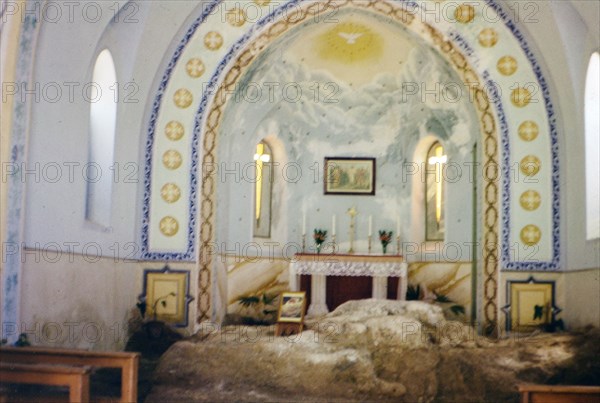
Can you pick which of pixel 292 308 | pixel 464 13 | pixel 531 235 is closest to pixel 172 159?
pixel 292 308

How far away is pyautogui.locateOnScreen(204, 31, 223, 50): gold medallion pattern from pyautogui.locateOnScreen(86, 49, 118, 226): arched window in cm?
170

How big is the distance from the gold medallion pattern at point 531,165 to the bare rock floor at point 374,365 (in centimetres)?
258

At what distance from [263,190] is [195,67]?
12.6ft

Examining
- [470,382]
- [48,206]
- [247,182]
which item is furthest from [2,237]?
[247,182]

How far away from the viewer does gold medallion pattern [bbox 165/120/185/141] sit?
12.0 m

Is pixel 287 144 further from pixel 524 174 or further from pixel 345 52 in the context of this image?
pixel 524 174

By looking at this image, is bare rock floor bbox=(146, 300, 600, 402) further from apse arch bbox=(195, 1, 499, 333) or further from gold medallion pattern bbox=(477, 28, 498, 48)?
gold medallion pattern bbox=(477, 28, 498, 48)

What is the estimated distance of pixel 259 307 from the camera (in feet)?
46.2

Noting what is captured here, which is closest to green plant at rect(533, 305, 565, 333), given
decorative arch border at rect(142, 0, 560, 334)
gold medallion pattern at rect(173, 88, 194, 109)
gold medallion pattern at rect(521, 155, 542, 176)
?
decorative arch border at rect(142, 0, 560, 334)

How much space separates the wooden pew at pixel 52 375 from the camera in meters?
5.62

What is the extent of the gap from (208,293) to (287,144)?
14.2 ft

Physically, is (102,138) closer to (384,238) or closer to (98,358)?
(98,358)

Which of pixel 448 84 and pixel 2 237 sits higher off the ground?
pixel 448 84

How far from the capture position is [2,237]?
304 inches
